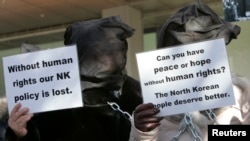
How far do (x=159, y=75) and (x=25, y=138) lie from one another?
0.56 meters

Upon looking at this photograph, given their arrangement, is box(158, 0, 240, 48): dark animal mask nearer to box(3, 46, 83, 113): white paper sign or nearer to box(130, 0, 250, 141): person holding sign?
box(130, 0, 250, 141): person holding sign

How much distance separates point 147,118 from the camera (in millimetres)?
1429

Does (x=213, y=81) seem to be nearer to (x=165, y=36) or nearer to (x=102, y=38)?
(x=165, y=36)

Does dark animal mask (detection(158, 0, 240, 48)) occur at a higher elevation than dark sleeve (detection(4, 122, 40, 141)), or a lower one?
higher

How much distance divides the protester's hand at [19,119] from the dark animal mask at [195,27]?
536 millimetres

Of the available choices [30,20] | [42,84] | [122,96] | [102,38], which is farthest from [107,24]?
[30,20]

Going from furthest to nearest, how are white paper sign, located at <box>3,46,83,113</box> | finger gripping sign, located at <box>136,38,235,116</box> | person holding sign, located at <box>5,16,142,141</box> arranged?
person holding sign, located at <box>5,16,142,141</box>
white paper sign, located at <box>3,46,83,113</box>
finger gripping sign, located at <box>136,38,235,116</box>

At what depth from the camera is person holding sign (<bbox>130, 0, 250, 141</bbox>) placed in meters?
1.45

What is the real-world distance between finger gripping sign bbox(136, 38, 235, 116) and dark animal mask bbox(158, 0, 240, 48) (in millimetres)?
214

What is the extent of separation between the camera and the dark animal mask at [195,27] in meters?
1.65

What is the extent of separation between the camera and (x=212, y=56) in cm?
142

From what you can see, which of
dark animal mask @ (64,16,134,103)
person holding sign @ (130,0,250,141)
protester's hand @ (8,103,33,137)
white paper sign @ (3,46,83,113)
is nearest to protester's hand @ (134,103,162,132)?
person holding sign @ (130,0,250,141)

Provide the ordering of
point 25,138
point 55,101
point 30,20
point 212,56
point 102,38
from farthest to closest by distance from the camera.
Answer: point 30,20
point 102,38
point 25,138
point 55,101
point 212,56

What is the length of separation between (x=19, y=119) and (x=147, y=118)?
1.49ft
